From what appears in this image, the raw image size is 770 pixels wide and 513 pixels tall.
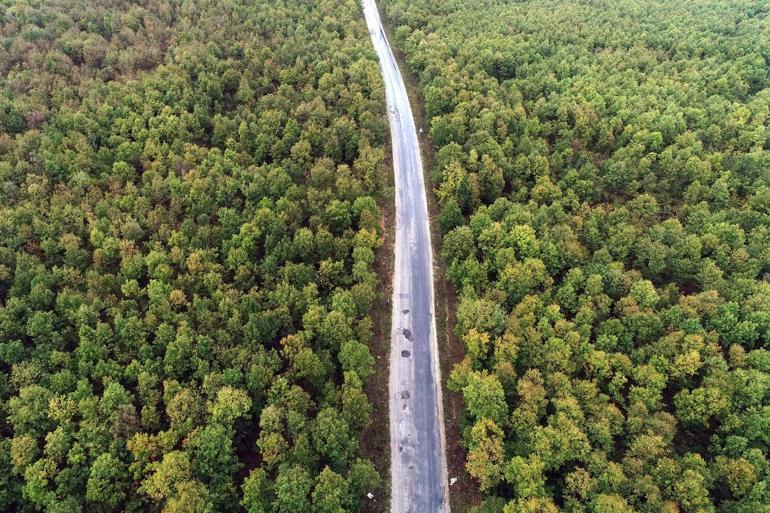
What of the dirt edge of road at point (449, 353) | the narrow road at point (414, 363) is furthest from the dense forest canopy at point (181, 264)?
the dirt edge of road at point (449, 353)

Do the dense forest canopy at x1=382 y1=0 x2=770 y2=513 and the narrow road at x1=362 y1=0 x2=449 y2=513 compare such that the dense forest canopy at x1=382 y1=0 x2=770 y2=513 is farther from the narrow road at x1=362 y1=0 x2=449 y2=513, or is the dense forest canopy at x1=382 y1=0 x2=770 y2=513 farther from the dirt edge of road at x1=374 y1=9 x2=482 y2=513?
the narrow road at x1=362 y1=0 x2=449 y2=513

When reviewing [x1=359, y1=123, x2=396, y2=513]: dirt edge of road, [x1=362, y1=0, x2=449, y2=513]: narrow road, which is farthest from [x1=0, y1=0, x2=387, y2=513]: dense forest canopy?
[x1=362, y1=0, x2=449, y2=513]: narrow road

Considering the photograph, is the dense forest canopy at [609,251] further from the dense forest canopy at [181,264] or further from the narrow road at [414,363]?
the dense forest canopy at [181,264]

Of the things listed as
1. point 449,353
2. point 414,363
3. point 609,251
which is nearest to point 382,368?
point 414,363

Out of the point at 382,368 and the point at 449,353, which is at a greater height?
the point at 449,353

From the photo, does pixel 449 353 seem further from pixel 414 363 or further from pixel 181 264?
pixel 181 264
